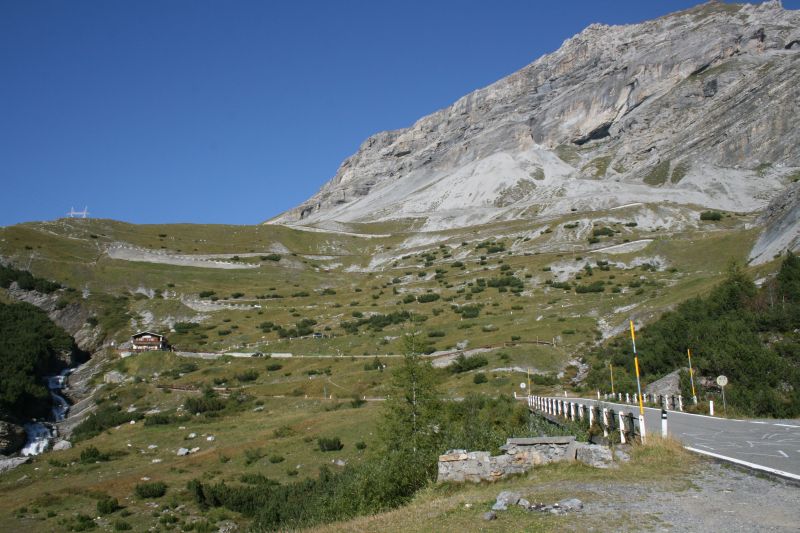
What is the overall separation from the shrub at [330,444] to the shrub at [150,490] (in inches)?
407

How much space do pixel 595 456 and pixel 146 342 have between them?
83375 mm

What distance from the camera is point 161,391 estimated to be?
222 feet

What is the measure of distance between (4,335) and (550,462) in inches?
3402

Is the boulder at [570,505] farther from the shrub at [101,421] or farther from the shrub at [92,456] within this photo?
the shrub at [101,421]

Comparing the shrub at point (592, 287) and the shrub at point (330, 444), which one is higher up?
the shrub at point (592, 287)

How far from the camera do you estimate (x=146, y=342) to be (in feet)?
285

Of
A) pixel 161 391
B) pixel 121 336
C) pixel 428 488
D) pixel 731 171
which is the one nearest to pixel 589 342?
pixel 161 391

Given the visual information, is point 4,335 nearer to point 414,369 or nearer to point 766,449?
point 414,369

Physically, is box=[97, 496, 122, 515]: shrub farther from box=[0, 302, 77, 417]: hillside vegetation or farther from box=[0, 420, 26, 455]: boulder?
box=[0, 302, 77, 417]: hillside vegetation

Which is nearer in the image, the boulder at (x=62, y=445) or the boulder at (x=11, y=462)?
the boulder at (x=11, y=462)

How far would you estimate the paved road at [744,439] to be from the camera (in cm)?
1335

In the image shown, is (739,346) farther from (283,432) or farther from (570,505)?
(283,432)

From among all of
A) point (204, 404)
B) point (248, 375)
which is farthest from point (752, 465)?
point (248, 375)

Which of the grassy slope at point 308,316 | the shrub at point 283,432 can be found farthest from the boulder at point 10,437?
the shrub at point 283,432
